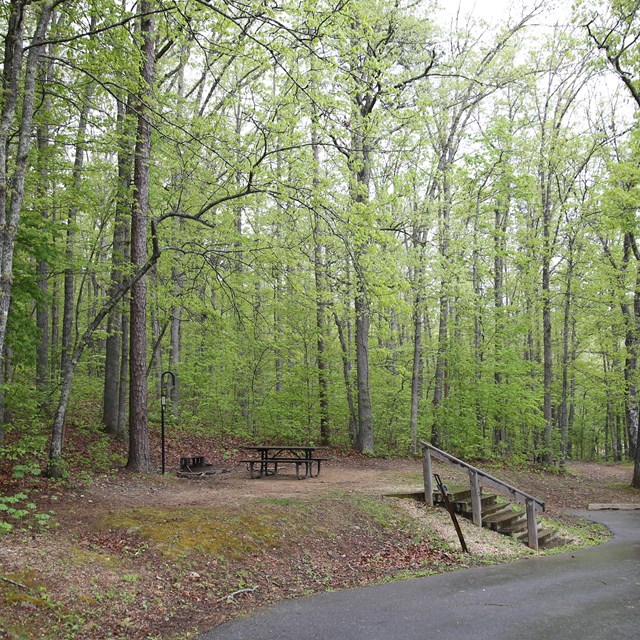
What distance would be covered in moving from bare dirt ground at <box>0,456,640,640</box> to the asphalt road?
440 mm

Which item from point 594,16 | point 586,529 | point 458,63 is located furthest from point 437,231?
point 586,529

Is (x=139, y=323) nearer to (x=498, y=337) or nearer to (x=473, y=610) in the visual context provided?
(x=473, y=610)

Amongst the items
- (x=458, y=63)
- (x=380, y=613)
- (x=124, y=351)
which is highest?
(x=458, y=63)

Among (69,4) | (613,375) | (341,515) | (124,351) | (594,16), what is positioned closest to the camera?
(69,4)

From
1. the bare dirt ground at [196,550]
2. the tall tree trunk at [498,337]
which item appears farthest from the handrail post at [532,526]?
the tall tree trunk at [498,337]

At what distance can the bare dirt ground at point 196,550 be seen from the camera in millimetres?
4250

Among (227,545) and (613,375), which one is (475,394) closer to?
(613,375)

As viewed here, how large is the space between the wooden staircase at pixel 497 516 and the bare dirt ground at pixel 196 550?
504mm

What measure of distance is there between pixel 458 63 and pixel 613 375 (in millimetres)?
11022

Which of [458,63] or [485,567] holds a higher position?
[458,63]

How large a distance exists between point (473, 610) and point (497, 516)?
460 centimetres

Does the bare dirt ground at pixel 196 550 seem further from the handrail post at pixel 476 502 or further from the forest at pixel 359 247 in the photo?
the forest at pixel 359 247

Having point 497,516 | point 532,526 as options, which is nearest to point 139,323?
point 497,516

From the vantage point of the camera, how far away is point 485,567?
6.41 m
